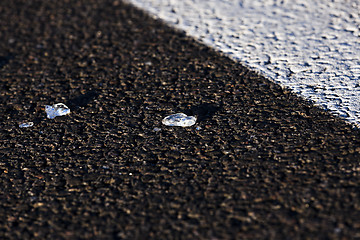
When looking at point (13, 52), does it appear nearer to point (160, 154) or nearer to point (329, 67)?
point (160, 154)

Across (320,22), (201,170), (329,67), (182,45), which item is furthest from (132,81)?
(320,22)

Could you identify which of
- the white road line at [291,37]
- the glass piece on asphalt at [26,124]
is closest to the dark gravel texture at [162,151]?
the glass piece on asphalt at [26,124]

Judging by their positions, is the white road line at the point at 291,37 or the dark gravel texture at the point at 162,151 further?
the white road line at the point at 291,37

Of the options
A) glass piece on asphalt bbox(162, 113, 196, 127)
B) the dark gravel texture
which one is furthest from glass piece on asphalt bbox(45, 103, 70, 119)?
glass piece on asphalt bbox(162, 113, 196, 127)

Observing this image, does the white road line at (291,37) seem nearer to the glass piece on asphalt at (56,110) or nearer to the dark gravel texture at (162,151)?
the dark gravel texture at (162,151)

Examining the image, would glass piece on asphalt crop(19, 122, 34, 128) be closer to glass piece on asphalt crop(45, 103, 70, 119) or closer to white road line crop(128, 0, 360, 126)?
glass piece on asphalt crop(45, 103, 70, 119)

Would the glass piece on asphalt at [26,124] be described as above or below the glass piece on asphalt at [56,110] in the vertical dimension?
below
